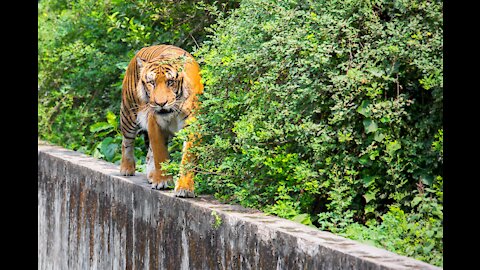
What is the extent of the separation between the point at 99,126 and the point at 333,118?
6.35m

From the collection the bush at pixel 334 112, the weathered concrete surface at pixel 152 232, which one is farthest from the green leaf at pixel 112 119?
the bush at pixel 334 112

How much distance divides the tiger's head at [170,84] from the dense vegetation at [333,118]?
22 centimetres

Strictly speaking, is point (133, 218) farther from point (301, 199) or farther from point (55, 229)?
point (55, 229)

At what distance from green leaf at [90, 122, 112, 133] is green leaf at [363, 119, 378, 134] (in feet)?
20.8

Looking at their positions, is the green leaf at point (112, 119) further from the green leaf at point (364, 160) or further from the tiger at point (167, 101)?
the green leaf at point (364, 160)

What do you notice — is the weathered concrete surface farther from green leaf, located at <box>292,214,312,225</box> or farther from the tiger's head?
the tiger's head

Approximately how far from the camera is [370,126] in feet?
20.2

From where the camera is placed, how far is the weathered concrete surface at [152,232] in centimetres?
536

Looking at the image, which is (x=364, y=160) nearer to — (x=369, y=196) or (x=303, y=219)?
(x=369, y=196)

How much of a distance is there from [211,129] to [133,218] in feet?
4.38

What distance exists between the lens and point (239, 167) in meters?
6.97

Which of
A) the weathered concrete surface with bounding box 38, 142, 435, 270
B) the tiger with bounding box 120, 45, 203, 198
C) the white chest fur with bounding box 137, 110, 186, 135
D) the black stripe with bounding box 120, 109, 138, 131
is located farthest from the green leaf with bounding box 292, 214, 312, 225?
the black stripe with bounding box 120, 109, 138, 131

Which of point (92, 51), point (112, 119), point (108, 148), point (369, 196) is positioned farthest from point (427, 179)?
point (92, 51)
